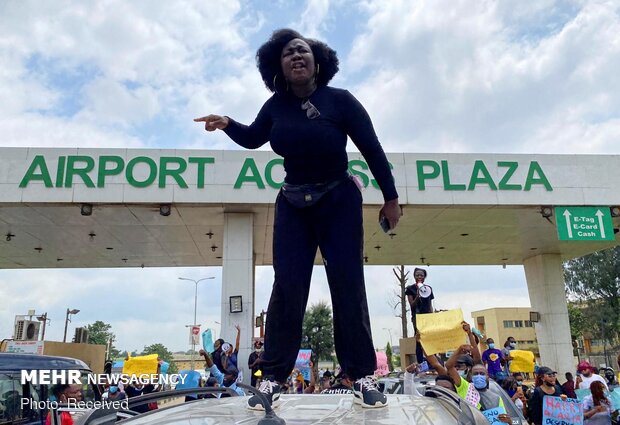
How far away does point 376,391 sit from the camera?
2084 millimetres

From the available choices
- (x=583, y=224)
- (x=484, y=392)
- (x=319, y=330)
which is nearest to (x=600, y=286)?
(x=319, y=330)

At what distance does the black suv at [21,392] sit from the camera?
549cm

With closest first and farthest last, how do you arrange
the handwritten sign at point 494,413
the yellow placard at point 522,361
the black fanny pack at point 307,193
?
the black fanny pack at point 307,193, the handwritten sign at point 494,413, the yellow placard at point 522,361

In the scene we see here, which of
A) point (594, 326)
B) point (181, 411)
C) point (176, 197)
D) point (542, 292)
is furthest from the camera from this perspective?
point (594, 326)

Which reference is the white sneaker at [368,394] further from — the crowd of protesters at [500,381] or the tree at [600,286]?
the tree at [600,286]

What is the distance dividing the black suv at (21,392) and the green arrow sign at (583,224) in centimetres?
1052

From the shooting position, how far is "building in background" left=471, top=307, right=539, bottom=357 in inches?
2237

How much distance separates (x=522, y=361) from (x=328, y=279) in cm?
683

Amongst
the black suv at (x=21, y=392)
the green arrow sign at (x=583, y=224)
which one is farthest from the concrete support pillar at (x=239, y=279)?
the green arrow sign at (x=583, y=224)

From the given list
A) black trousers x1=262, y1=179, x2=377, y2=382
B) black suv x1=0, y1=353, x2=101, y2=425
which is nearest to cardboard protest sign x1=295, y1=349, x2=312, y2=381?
black suv x1=0, y1=353, x2=101, y2=425

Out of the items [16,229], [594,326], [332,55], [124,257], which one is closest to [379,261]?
[124,257]

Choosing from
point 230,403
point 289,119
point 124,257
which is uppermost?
point 124,257

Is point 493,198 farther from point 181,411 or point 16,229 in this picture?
point 16,229

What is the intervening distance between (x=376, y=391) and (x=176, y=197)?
8.82 meters
